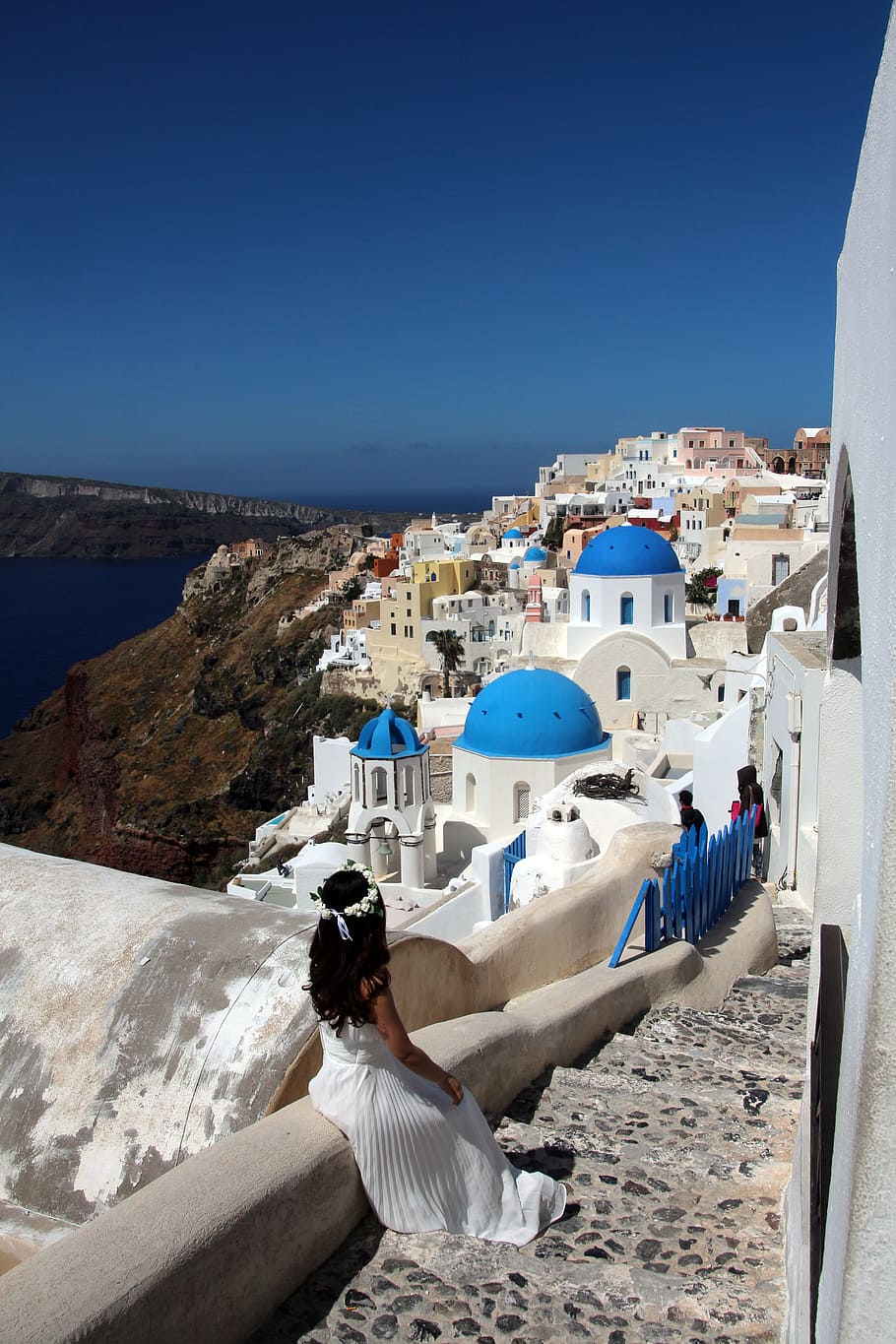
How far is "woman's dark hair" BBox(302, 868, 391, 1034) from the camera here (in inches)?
103

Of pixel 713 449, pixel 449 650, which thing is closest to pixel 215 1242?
pixel 449 650

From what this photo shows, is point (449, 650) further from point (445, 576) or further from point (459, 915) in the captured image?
point (459, 915)

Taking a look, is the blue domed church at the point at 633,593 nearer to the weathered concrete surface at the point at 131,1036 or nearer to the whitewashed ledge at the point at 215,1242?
the weathered concrete surface at the point at 131,1036

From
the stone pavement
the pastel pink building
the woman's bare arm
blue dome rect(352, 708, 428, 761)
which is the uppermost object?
the pastel pink building

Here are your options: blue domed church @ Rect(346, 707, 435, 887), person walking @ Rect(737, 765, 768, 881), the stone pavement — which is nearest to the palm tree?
blue domed church @ Rect(346, 707, 435, 887)

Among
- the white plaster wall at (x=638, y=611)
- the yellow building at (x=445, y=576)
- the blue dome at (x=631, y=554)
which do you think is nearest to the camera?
the white plaster wall at (x=638, y=611)

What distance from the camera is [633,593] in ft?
75.1

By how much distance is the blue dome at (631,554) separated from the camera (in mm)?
22953

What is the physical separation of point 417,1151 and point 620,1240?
62cm

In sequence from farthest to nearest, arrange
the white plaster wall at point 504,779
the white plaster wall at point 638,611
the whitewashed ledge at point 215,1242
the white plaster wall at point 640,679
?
the white plaster wall at point 638,611 < the white plaster wall at point 640,679 < the white plaster wall at point 504,779 < the whitewashed ledge at point 215,1242

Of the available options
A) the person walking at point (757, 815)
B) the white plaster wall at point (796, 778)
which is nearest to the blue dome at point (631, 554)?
the person walking at point (757, 815)

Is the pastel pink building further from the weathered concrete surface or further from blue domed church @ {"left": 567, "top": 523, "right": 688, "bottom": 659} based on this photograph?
the weathered concrete surface

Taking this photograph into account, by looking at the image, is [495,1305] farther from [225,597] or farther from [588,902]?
[225,597]

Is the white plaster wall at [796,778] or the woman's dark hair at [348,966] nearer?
the woman's dark hair at [348,966]
